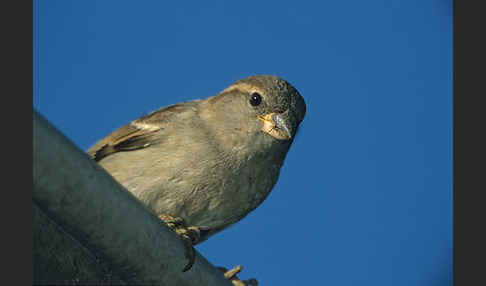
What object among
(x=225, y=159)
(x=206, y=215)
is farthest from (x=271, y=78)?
(x=206, y=215)

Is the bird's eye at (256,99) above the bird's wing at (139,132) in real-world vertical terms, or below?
above

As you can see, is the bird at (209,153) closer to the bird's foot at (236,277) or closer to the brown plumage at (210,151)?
the brown plumage at (210,151)

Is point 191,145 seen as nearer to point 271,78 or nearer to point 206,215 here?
point 206,215

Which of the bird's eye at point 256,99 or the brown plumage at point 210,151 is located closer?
the brown plumage at point 210,151

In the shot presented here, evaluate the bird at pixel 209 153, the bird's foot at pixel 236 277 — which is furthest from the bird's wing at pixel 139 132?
the bird's foot at pixel 236 277

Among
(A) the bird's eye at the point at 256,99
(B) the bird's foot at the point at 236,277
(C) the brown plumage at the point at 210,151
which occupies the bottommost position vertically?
(B) the bird's foot at the point at 236,277

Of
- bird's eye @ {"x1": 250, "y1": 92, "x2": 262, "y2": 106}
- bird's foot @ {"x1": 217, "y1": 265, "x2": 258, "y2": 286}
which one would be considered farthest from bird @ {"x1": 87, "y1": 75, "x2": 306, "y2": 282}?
bird's foot @ {"x1": 217, "y1": 265, "x2": 258, "y2": 286}

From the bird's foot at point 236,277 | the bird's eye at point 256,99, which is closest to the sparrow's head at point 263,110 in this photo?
the bird's eye at point 256,99
